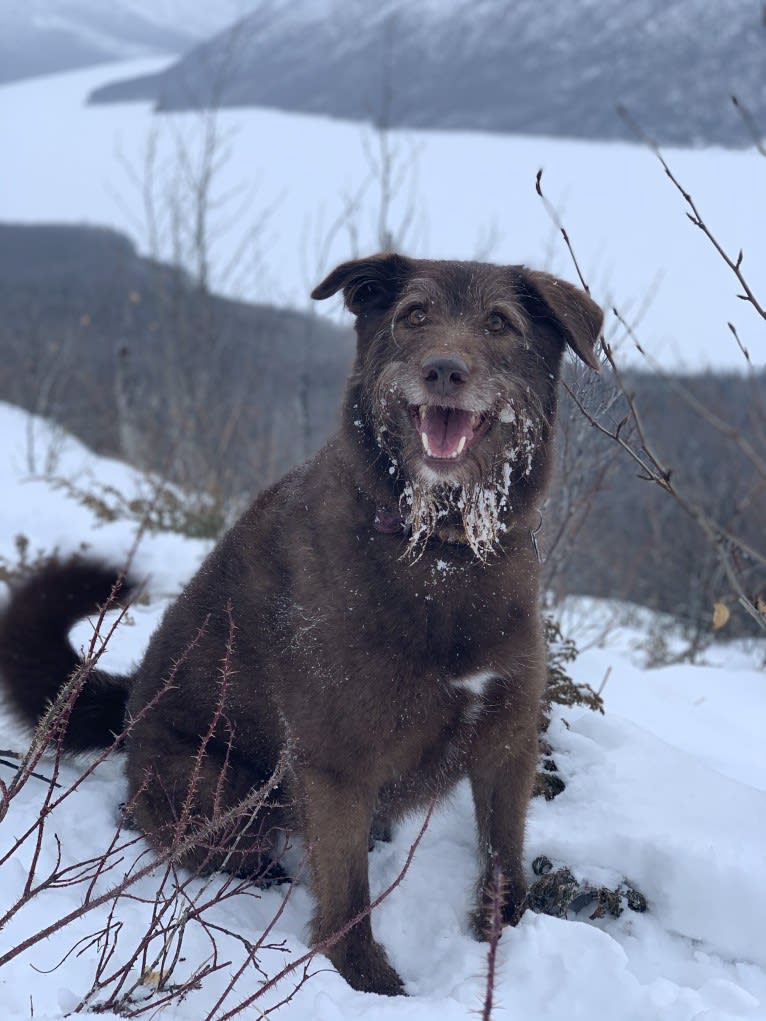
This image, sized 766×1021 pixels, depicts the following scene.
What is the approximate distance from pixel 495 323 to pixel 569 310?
241mm

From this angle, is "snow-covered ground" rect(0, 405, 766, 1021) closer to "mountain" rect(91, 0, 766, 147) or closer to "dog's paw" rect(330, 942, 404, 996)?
"dog's paw" rect(330, 942, 404, 996)

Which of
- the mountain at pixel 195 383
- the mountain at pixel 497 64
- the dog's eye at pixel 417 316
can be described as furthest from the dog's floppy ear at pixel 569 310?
the mountain at pixel 195 383

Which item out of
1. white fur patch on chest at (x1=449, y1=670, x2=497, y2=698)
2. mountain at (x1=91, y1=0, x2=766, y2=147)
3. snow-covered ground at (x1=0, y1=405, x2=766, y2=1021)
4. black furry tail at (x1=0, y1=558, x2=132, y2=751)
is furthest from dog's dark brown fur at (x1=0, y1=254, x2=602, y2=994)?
mountain at (x1=91, y1=0, x2=766, y2=147)

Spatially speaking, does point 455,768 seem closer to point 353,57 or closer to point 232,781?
point 232,781

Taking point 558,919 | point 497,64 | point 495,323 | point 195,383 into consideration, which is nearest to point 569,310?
point 495,323

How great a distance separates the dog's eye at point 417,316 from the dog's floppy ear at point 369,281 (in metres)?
0.15

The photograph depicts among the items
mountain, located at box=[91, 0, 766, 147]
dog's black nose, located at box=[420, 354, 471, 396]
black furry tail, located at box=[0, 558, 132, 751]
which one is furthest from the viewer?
mountain, located at box=[91, 0, 766, 147]

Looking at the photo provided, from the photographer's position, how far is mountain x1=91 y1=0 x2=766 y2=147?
1222 centimetres

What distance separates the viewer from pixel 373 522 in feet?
8.73

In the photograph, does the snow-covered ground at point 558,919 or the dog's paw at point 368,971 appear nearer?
the snow-covered ground at point 558,919

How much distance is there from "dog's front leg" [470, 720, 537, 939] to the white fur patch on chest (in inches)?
13.5

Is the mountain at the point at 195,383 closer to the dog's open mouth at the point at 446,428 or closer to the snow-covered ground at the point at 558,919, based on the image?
the snow-covered ground at the point at 558,919

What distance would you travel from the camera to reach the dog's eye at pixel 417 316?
2717 mm

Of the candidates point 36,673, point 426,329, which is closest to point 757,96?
point 426,329
